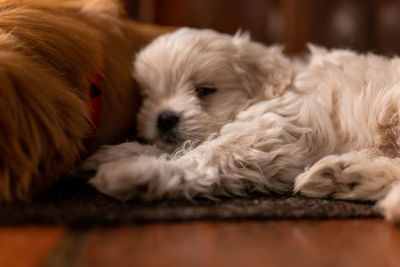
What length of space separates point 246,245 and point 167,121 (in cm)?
58

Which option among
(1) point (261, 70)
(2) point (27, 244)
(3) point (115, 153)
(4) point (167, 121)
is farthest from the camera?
(1) point (261, 70)

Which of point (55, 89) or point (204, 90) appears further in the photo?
point (204, 90)

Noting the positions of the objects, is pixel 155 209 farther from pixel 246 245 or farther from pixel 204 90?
pixel 204 90

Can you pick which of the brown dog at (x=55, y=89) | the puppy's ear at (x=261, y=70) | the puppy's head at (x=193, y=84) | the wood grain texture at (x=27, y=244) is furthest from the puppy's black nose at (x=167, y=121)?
the wood grain texture at (x=27, y=244)

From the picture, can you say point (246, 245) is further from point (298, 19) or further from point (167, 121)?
point (298, 19)

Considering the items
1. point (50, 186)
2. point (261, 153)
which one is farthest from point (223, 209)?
point (50, 186)

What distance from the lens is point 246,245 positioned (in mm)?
749

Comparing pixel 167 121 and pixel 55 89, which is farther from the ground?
pixel 55 89

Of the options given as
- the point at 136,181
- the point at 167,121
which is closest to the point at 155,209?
the point at 136,181

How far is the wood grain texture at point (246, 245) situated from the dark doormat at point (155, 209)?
0.02m

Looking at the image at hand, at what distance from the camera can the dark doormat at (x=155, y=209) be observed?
80 centimetres

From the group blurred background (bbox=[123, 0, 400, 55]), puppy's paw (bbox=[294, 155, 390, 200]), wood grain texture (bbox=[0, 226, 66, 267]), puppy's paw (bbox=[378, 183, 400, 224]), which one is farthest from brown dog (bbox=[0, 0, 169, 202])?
blurred background (bbox=[123, 0, 400, 55])

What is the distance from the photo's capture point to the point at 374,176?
102cm

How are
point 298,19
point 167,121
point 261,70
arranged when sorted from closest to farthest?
1. point 167,121
2. point 261,70
3. point 298,19
